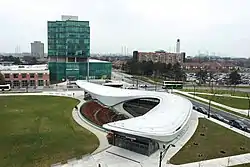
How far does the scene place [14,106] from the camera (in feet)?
157

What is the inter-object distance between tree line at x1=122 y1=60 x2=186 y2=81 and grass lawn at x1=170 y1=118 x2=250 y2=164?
63111 mm

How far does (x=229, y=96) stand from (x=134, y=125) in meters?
44.4

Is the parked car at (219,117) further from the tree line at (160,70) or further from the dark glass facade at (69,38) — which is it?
the dark glass facade at (69,38)

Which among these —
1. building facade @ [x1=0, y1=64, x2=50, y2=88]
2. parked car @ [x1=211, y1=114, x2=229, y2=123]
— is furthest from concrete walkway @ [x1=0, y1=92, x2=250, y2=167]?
building facade @ [x1=0, y1=64, x2=50, y2=88]

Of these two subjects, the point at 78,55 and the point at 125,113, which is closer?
the point at 125,113

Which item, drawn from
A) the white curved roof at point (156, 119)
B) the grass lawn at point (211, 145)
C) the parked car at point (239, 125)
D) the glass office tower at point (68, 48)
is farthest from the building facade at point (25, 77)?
the parked car at point (239, 125)

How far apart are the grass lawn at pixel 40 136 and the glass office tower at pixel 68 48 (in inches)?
1653

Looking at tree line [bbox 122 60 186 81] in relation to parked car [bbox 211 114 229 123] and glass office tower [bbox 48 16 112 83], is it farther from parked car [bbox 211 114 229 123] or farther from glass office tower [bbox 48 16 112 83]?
parked car [bbox 211 114 229 123]

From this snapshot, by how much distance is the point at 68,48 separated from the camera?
297 ft

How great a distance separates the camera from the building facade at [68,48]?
294 feet

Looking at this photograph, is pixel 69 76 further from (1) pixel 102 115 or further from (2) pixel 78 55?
(1) pixel 102 115

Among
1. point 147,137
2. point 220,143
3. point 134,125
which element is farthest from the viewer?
point 220,143

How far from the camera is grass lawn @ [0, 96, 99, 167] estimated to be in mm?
24938

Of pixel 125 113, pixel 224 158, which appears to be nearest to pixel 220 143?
pixel 224 158
